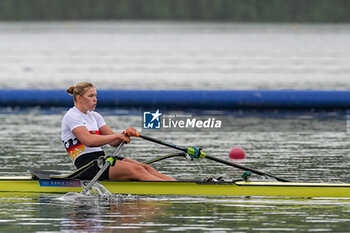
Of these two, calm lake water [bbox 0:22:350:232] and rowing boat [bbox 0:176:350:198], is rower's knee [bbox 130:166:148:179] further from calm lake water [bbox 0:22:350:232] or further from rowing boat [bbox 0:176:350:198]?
calm lake water [bbox 0:22:350:232]

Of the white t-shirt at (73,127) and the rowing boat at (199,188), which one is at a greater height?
the white t-shirt at (73,127)

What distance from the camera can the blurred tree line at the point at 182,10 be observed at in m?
137

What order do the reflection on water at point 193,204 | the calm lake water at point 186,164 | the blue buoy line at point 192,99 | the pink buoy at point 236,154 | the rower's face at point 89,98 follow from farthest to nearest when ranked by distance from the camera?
the blue buoy line at point 192,99 → the pink buoy at point 236,154 → the rower's face at point 89,98 → the calm lake water at point 186,164 → the reflection on water at point 193,204

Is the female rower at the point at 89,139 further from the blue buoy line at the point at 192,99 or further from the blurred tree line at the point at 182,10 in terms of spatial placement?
the blurred tree line at the point at 182,10

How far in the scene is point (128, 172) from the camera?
468 inches

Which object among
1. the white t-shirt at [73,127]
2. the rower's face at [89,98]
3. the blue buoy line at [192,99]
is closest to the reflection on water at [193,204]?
the white t-shirt at [73,127]

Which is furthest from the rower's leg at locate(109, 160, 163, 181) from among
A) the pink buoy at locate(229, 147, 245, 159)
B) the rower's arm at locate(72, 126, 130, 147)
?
the pink buoy at locate(229, 147, 245, 159)

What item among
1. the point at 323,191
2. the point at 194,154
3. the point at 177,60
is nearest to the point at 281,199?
the point at 323,191

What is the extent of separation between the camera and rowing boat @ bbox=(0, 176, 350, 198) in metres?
11.7

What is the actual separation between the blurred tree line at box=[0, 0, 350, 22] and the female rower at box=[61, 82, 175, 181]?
124 meters

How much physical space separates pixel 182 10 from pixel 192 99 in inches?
4649

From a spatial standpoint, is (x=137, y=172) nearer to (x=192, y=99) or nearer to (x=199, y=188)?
(x=199, y=188)

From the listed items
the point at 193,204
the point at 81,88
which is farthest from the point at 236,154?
the point at 81,88

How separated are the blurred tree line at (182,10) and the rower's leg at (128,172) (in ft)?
407
